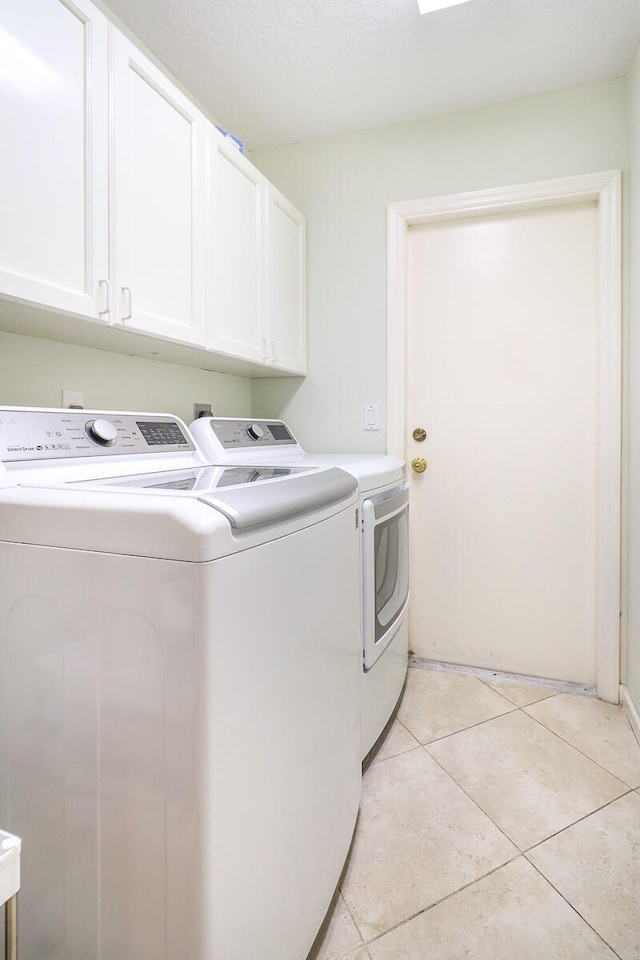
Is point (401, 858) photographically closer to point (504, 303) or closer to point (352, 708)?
point (352, 708)

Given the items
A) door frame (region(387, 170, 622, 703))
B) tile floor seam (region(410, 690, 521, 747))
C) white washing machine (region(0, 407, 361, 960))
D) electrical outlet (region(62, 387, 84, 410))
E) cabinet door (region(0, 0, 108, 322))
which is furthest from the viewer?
door frame (region(387, 170, 622, 703))

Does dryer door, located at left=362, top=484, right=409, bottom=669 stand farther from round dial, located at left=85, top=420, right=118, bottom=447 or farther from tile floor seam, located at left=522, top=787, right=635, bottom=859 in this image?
round dial, located at left=85, top=420, right=118, bottom=447

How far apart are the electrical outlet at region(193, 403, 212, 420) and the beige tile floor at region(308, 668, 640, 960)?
141 centimetres

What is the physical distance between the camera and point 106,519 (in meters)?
0.72

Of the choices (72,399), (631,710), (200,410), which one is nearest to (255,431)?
(200,410)

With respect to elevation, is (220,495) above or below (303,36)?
below

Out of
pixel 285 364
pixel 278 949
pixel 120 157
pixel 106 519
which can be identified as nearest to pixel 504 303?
pixel 285 364

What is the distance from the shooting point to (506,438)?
2203mm

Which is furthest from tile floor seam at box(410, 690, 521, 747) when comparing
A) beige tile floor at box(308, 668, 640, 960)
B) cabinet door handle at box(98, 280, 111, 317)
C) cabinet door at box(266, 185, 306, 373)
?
cabinet door handle at box(98, 280, 111, 317)

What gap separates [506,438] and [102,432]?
5.37 ft

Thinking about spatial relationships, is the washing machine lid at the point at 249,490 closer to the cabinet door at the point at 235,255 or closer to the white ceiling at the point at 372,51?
the cabinet door at the point at 235,255

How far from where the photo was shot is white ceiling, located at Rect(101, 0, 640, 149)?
1.62 m

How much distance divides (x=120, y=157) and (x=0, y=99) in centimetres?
32

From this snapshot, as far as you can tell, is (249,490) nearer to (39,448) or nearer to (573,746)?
(39,448)
